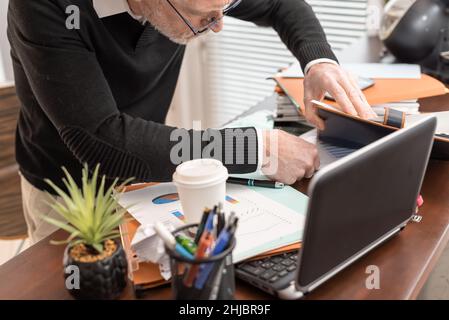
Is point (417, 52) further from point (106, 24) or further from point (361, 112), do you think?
point (106, 24)

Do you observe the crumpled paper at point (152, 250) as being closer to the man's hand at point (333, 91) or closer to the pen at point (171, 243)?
the pen at point (171, 243)

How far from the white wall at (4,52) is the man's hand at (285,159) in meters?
1.38

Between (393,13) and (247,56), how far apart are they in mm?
1161

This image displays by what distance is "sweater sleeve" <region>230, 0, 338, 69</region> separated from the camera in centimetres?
145

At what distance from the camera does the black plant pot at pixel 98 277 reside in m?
0.74

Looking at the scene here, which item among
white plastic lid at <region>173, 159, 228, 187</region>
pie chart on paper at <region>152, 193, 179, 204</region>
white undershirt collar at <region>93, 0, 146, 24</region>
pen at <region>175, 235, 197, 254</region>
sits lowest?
pie chart on paper at <region>152, 193, 179, 204</region>

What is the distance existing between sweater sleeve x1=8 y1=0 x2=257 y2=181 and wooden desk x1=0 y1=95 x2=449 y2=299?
0.20 meters

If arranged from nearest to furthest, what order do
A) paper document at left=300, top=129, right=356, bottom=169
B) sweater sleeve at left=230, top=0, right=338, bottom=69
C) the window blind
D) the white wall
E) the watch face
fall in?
paper document at left=300, top=129, right=356, bottom=169 → sweater sleeve at left=230, top=0, right=338, bottom=69 → the watch face → the white wall → the window blind

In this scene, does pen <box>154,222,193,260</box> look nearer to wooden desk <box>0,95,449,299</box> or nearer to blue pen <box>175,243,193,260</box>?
blue pen <box>175,243,193,260</box>

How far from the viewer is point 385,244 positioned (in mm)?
879

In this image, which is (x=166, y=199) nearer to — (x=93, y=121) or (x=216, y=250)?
(x=93, y=121)

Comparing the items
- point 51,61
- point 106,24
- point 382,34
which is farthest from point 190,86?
point 51,61

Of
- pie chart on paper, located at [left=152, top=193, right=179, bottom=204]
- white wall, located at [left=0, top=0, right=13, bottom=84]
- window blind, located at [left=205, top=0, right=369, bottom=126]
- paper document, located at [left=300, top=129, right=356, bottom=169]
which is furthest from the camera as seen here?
window blind, located at [left=205, top=0, right=369, bottom=126]

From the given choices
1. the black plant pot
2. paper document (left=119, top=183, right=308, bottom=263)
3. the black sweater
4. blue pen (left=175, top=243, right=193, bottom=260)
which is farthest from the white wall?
blue pen (left=175, top=243, right=193, bottom=260)
